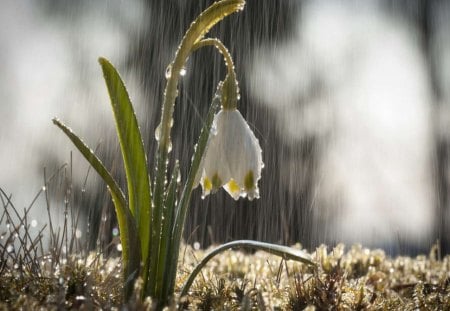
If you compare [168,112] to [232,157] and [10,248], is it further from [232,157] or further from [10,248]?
[10,248]

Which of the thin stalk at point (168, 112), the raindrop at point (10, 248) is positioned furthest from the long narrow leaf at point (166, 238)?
the raindrop at point (10, 248)

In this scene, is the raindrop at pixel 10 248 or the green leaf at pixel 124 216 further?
the raindrop at pixel 10 248

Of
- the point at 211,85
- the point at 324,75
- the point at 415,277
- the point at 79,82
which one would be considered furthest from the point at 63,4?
the point at 415,277

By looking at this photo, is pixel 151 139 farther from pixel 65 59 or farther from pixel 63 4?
pixel 63 4

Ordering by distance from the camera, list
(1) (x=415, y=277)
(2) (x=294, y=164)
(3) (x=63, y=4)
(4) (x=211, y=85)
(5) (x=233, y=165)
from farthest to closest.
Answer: (3) (x=63, y=4)
(2) (x=294, y=164)
(4) (x=211, y=85)
(1) (x=415, y=277)
(5) (x=233, y=165)

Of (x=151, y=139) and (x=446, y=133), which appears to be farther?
(x=151, y=139)

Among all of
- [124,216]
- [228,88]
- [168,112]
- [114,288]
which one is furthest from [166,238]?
[228,88]

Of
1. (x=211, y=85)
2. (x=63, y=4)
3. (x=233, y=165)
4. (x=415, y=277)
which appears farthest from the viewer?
(x=63, y=4)

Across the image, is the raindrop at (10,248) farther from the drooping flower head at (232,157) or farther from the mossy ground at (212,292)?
the drooping flower head at (232,157)
